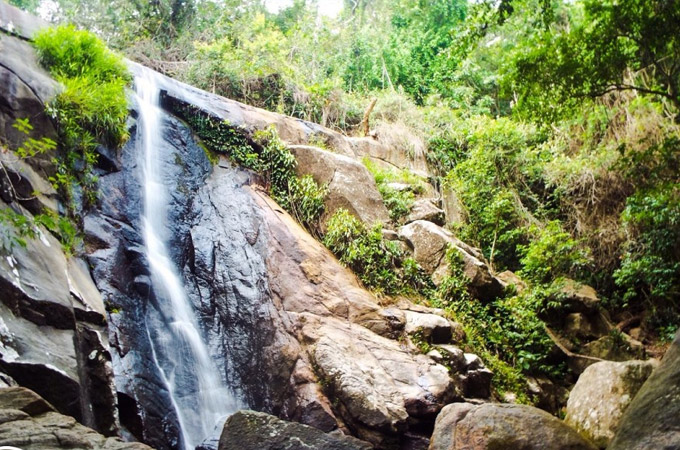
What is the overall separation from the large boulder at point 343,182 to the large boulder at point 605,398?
17.5 ft

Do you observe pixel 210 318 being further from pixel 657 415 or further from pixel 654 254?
pixel 654 254

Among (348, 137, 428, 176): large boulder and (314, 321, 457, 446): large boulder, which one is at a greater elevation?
(348, 137, 428, 176): large boulder

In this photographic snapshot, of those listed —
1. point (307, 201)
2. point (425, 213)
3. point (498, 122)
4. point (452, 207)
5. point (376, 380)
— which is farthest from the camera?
point (498, 122)

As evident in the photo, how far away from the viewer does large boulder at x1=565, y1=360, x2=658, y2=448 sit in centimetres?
495

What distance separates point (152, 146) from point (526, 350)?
26.7ft

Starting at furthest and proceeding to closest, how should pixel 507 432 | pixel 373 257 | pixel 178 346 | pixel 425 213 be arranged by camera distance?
pixel 425 213, pixel 373 257, pixel 178 346, pixel 507 432

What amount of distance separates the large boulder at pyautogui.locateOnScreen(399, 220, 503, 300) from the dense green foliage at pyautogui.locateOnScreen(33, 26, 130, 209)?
19.5 feet

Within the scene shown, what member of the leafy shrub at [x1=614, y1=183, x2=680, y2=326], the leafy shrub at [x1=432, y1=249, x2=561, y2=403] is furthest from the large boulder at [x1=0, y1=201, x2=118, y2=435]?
the leafy shrub at [x1=614, y1=183, x2=680, y2=326]

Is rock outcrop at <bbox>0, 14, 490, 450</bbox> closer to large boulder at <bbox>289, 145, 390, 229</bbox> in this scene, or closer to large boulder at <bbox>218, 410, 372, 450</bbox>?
large boulder at <bbox>289, 145, 390, 229</bbox>

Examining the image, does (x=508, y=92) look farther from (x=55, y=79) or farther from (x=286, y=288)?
(x=55, y=79)

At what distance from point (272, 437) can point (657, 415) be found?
8.93 ft

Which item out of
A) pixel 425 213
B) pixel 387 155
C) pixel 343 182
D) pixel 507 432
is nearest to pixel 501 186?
pixel 387 155

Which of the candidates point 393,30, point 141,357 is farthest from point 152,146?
point 393,30

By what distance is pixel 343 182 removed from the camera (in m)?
10.4
